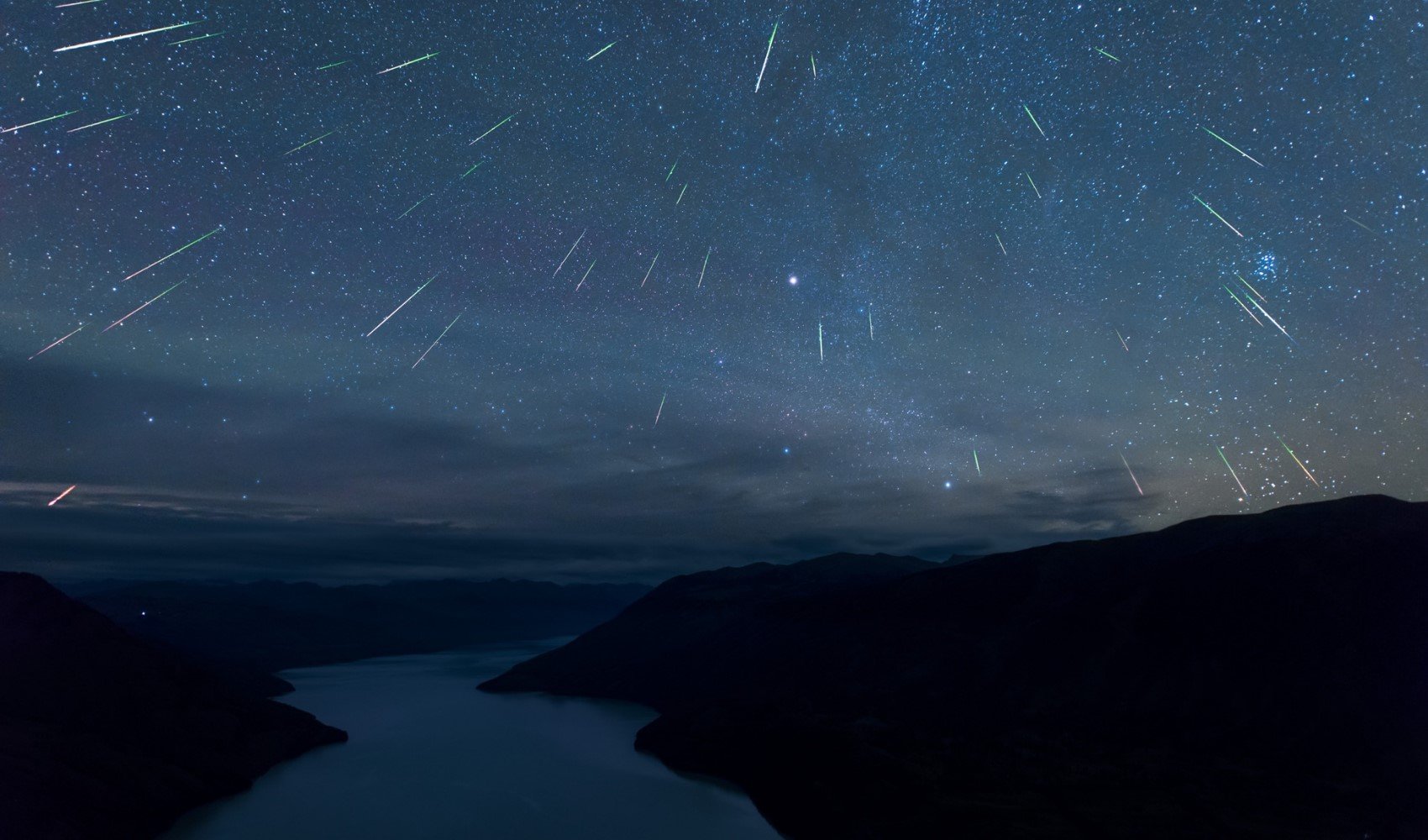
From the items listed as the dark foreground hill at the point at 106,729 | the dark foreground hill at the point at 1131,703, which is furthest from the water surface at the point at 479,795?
the dark foreground hill at the point at 1131,703

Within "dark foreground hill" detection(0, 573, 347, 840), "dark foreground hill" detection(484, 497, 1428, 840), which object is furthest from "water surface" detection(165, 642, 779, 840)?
"dark foreground hill" detection(484, 497, 1428, 840)

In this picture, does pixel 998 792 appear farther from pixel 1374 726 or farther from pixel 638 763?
pixel 638 763

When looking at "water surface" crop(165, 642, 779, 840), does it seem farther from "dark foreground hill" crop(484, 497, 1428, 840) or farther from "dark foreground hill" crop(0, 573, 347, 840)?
"dark foreground hill" crop(484, 497, 1428, 840)

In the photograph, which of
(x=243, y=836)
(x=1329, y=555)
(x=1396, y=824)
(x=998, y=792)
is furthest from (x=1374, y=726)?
(x=243, y=836)

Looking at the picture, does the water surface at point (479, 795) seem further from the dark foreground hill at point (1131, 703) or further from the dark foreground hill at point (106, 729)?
the dark foreground hill at point (1131, 703)

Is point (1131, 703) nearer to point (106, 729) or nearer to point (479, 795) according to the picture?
point (479, 795)

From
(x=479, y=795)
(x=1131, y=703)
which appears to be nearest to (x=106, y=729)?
(x=479, y=795)
